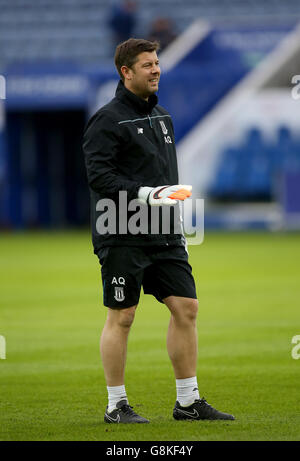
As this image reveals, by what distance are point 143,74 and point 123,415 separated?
6.48 ft

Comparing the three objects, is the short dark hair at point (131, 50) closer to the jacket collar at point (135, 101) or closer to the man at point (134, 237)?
the man at point (134, 237)

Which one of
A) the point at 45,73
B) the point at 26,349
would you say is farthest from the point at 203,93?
the point at 26,349

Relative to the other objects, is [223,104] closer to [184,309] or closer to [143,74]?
[143,74]

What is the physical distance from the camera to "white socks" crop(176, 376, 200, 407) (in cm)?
602

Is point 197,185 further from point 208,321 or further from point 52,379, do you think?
point 52,379

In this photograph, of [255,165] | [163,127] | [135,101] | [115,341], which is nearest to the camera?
[115,341]

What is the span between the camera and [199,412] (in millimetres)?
5973

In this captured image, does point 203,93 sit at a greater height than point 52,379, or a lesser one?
greater

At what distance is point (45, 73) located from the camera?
3014 cm

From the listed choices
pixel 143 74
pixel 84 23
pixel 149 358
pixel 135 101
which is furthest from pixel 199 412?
pixel 84 23

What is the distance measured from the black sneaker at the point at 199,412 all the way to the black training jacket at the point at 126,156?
95 centimetres

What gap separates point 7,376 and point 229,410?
2130mm

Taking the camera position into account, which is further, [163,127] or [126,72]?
[163,127]

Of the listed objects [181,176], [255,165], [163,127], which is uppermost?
[255,165]
